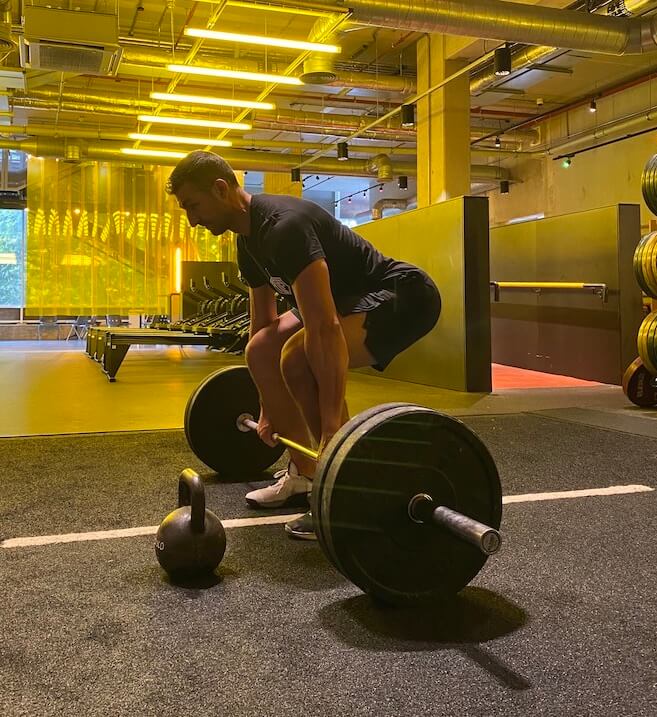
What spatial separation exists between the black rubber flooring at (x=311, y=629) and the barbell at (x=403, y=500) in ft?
0.31

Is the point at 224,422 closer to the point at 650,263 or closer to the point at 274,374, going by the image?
the point at 274,374

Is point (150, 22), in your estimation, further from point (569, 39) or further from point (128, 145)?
point (569, 39)

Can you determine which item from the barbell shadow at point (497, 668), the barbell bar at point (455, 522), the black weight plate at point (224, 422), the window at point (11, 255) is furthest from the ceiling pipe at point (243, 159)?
the barbell shadow at point (497, 668)

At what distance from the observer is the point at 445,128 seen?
797 centimetres

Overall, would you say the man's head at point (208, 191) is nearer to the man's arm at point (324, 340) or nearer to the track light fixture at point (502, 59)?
the man's arm at point (324, 340)

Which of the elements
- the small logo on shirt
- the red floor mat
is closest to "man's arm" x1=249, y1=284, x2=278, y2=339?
the small logo on shirt

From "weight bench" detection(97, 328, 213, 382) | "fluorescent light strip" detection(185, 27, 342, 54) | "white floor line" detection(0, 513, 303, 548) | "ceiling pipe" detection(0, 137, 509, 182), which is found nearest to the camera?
"white floor line" detection(0, 513, 303, 548)

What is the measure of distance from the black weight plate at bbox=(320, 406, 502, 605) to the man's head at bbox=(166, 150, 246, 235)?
29.4 inches

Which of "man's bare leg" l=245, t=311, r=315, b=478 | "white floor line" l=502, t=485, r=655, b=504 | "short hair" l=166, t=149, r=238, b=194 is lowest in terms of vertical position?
"white floor line" l=502, t=485, r=655, b=504

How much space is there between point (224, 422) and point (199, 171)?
37.7 inches

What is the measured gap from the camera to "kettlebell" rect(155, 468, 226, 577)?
4.94 ft

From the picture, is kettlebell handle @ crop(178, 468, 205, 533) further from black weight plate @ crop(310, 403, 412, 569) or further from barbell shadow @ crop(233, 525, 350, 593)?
black weight plate @ crop(310, 403, 412, 569)

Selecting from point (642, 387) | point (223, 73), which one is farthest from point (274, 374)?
point (223, 73)

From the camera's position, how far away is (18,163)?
46.7 feet
